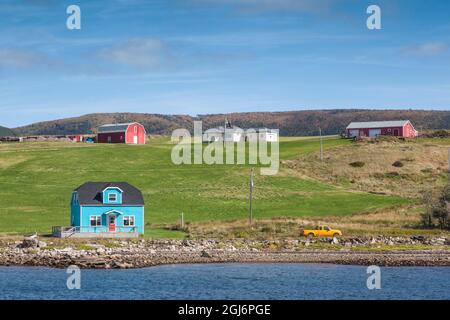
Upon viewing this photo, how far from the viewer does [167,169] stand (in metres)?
111

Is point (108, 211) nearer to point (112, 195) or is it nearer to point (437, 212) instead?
point (112, 195)

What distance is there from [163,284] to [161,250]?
1322 centimetres

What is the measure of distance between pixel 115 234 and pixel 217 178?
36.9 metres

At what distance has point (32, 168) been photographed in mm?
109625

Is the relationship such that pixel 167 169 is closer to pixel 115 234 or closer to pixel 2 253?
pixel 115 234

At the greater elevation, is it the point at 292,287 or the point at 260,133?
the point at 260,133

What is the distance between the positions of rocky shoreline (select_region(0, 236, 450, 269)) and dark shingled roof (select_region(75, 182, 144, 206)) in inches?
246

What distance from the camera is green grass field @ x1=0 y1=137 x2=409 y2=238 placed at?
81812 millimetres

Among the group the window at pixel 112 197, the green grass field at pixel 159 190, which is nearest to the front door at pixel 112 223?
the window at pixel 112 197

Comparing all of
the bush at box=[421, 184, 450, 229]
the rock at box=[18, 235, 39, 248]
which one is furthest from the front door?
the bush at box=[421, 184, 450, 229]

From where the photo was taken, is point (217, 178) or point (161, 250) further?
point (217, 178)
